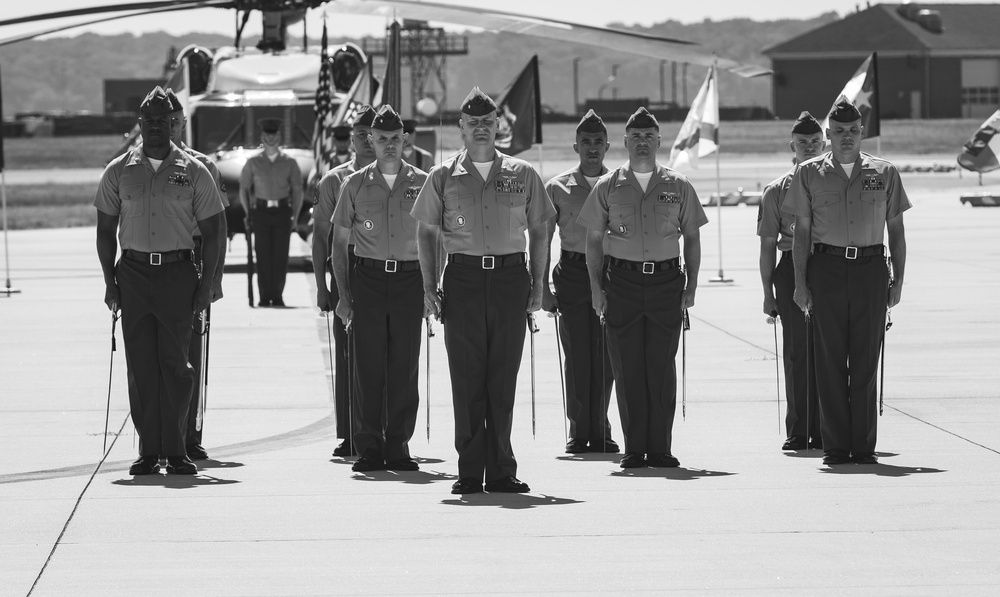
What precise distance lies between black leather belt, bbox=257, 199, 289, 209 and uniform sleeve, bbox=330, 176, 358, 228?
8.57m

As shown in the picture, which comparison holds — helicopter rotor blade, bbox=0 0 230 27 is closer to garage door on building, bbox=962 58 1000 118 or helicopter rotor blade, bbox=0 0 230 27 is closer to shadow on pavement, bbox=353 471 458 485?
shadow on pavement, bbox=353 471 458 485

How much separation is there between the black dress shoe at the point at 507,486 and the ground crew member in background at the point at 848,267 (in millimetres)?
1742

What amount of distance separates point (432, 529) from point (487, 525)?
25 centimetres

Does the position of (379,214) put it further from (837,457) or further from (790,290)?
(837,457)

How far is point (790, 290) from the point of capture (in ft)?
28.9

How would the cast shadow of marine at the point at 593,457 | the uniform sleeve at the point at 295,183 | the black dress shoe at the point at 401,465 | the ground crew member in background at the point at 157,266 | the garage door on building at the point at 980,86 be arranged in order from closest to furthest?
the ground crew member in background at the point at 157,266
the black dress shoe at the point at 401,465
the cast shadow of marine at the point at 593,457
the uniform sleeve at the point at 295,183
the garage door on building at the point at 980,86

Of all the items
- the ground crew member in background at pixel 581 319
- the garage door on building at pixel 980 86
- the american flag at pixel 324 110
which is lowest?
the ground crew member in background at pixel 581 319

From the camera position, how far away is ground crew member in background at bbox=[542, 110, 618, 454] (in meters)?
8.69

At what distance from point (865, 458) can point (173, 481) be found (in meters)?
3.59

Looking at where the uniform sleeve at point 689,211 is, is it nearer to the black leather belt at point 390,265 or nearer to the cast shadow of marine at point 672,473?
the cast shadow of marine at point 672,473

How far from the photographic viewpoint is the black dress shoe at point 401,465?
26.7ft

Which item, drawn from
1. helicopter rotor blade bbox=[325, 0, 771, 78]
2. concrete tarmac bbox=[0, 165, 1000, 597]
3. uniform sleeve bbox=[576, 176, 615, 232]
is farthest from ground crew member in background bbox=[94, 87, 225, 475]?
helicopter rotor blade bbox=[325, 0, 771, 78]

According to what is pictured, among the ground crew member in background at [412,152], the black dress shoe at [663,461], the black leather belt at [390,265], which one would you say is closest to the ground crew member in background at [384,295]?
the black leather belt at [390,265]

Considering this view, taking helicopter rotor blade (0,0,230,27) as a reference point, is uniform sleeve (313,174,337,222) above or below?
below
